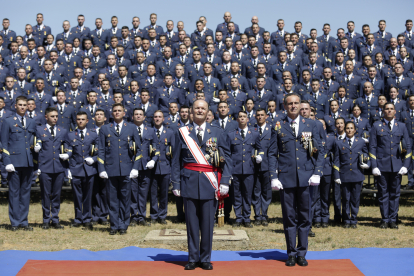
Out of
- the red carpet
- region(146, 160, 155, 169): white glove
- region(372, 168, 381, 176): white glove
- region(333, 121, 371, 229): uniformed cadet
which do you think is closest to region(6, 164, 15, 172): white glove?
region(146, 160, 155, 169): white glove

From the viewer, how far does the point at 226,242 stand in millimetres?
6609

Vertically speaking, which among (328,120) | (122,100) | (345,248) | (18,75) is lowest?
(345,248)

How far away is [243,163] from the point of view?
838 centimetres

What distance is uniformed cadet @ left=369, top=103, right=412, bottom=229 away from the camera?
8.06 m

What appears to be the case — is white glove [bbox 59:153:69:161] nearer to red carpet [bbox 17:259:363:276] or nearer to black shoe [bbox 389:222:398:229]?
red carpet [bbox 17:259:363:276]

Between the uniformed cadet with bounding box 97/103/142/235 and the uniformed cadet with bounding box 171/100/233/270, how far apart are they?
7.48ft

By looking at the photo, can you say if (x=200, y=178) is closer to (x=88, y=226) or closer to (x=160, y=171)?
(x=160, y=171)

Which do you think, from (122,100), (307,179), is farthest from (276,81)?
(307,179)

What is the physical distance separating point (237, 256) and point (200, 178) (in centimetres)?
135

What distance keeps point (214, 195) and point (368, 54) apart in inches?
383

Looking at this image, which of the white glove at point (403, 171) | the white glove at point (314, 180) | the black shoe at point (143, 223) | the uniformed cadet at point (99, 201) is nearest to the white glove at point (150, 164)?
the uniformed cadet at point (99, 201)

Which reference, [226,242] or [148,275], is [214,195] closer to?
[148,275]

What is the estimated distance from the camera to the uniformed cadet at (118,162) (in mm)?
7461

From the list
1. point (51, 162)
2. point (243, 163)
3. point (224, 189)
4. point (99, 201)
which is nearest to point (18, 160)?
point (51, 162)
